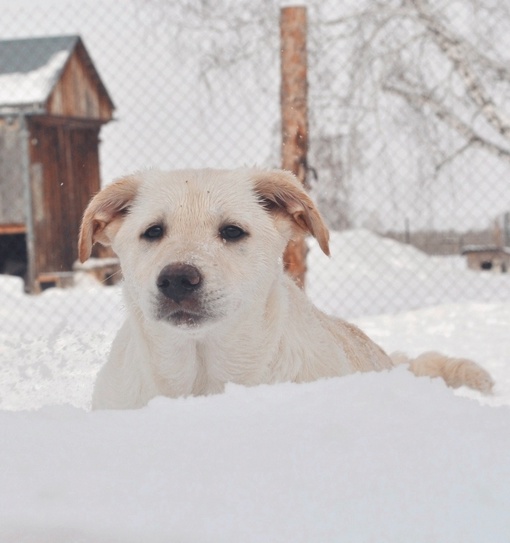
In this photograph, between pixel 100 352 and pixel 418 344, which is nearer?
pixel 100 352

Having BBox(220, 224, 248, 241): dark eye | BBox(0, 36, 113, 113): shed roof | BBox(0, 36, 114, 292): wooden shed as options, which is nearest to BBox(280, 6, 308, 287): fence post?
BBox(220, 224, 248, 241): dark eye

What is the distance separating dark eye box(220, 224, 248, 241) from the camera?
2.83m

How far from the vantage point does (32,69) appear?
1548 cm

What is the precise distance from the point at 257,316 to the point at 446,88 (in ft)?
27.1

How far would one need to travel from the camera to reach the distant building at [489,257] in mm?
15680

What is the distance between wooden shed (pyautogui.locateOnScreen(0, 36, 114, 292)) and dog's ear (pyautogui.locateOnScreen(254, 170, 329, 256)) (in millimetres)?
11105

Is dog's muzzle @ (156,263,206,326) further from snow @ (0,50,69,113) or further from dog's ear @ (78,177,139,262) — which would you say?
snow @ (0,50,69,113)

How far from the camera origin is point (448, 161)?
9898 millimetres

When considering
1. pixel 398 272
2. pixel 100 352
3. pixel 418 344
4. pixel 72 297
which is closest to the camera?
pixel 100 352

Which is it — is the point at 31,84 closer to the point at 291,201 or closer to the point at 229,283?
the point at 291,201

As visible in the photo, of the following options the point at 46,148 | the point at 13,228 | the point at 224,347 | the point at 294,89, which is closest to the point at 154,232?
the point at 224,347

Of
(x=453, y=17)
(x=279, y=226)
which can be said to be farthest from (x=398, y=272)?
Result: (x=279, y=226)

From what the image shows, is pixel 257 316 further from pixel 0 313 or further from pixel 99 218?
pixel 0 313

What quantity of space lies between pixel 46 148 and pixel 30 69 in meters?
1.68
